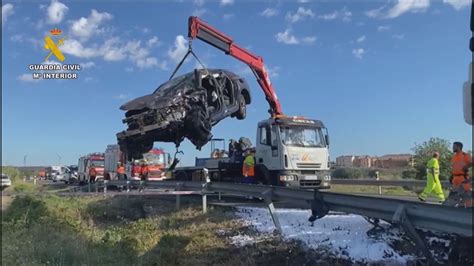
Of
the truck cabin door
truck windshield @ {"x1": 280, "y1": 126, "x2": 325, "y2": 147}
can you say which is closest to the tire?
the truck cabin door

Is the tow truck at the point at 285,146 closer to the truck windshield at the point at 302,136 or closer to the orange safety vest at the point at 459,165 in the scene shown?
the truck windshield at the point at 302,136

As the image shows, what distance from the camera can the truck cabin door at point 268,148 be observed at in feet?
50.4

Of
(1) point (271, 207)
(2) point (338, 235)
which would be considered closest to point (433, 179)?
(2) point (338, 235)

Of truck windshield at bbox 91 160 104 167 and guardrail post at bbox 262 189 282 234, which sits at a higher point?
truck windshield at bbox 91 160 104 167

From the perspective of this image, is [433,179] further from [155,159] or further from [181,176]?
[155,159]

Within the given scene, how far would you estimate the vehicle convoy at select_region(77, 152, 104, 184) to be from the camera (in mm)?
36844

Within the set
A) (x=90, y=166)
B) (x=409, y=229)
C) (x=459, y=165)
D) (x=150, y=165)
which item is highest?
(x=90, y=166)

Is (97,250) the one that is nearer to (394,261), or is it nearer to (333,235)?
(333,235)

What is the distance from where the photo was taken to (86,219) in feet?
50.8

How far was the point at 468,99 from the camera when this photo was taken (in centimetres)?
401

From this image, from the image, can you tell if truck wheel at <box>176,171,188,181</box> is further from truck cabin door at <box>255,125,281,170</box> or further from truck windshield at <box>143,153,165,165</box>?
truck windshield at <box>143,153,165,165</box>

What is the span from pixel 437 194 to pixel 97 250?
1002 centimetres

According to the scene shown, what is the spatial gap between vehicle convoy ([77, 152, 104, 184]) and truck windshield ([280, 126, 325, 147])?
22717 mm

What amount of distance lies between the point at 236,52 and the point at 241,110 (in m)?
2.31
